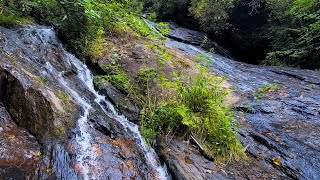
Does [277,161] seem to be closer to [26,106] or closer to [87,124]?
[87,124]

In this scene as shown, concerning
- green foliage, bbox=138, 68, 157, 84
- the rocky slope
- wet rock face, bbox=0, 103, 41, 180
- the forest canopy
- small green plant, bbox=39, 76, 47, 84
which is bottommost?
wet rock face, bbox=0, 103, 41, 180

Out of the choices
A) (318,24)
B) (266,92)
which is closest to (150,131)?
(266,92)

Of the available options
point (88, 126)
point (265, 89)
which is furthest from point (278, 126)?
point (88, 126)

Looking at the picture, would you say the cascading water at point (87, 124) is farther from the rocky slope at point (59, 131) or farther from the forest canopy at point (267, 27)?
the forest canopy at point (267, 27)

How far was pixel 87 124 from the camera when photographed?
421cm

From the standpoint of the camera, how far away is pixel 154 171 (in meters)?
3.81

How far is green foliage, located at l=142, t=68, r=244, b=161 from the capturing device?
4023mm

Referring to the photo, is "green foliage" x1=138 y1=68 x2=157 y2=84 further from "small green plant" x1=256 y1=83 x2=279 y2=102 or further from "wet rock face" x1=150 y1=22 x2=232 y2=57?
"wet rock face" x1=150 y1=22 x2=232 y2=57

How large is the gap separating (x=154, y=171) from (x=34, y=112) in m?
2.02

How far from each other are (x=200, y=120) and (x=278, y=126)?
1860 mm

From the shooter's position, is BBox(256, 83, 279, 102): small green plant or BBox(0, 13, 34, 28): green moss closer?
BBox(256, 83, 279, 102): small green plant

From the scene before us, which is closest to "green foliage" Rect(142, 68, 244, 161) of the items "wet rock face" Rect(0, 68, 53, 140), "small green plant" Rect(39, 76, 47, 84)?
"wet rock face" Rect(0, 68, 53, 140)

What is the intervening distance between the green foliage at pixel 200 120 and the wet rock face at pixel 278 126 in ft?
1.01

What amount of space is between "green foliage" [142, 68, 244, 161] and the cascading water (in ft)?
1.25
